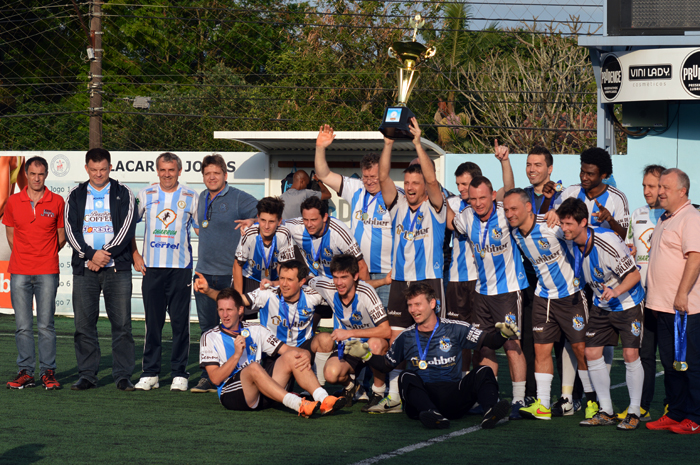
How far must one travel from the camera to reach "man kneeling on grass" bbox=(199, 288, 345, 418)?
21.0 ft

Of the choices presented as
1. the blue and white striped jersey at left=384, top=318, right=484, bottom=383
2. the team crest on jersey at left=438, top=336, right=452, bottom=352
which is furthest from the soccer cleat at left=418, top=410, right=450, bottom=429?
the team crest on jersey at left=438, top=336, right=452, bottom=352

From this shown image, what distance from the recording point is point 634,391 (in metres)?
6.21

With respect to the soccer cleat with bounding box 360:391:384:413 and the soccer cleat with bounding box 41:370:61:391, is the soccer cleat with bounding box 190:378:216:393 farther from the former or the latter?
the soccer cleat with bounding box 360:391:384:413

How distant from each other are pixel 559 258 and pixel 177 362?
3.74 m

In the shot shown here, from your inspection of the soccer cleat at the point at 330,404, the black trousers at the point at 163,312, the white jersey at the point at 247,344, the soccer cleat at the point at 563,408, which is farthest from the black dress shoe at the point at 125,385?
the soccer cleat at the point at 563,408

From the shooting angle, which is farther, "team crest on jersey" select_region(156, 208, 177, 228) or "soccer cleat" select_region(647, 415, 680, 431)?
"team crest on jersey" select_region(156, 208, 177, 228)

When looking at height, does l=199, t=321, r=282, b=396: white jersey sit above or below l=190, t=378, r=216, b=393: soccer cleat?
above

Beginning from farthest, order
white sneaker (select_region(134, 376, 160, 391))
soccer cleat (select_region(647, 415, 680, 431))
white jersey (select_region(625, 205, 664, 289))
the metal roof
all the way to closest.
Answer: the metal roof < white sneaker (select_region(134, 376, 160, 391)) < white jersey (select_region(625, 205, 664, 289)) < soccer cleat (select_region(647, 415, 680, 431))

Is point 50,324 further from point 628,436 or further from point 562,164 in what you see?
point 562,164

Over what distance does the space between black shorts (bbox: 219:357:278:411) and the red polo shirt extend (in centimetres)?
230

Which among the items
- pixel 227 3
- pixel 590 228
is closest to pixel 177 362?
pixel 590 228

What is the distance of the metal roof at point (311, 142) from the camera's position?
37.6 ft

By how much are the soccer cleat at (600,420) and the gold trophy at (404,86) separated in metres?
2.70

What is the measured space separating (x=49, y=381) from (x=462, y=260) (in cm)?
398
